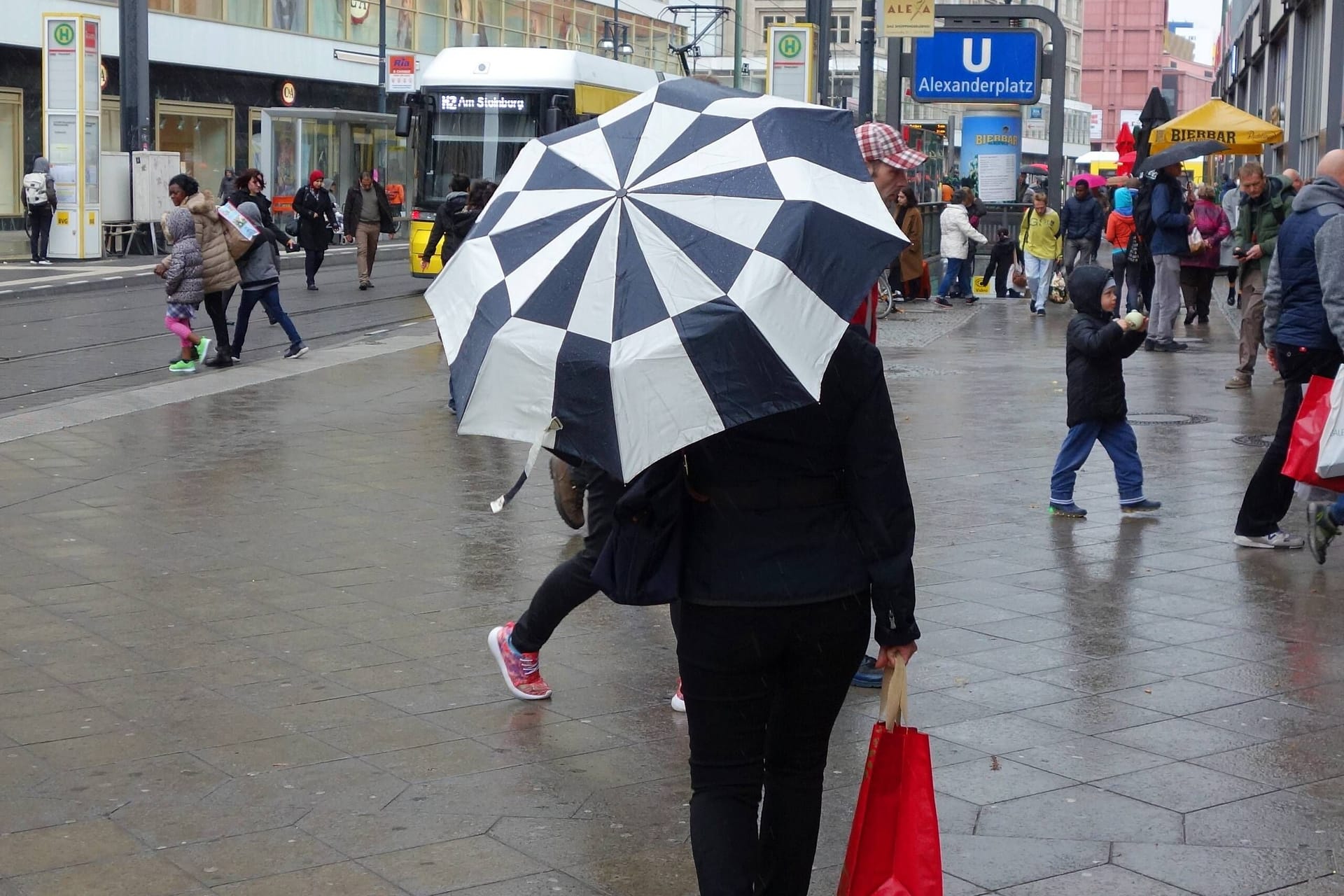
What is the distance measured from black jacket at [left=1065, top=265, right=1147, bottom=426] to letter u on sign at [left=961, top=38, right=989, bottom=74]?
18.0 meters

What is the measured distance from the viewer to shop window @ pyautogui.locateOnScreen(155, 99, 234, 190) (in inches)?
1756

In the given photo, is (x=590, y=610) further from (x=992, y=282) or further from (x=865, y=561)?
(x=992, y=282)

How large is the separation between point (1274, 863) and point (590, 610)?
3220 millimetres

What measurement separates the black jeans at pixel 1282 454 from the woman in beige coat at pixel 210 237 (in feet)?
30.8

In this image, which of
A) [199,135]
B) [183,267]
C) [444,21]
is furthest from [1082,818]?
[444,21]

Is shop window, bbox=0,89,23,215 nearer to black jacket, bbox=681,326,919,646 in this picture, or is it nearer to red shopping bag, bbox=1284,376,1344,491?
red shopping bag, bbox=1284,376,1344,491

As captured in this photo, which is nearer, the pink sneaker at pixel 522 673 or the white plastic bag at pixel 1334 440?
the pink sneaker at pixel 522 673

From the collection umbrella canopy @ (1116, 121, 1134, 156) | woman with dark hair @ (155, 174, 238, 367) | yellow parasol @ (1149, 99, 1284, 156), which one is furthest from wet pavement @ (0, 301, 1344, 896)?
umbrella canopy @ (1116, 121, 1134, 156)

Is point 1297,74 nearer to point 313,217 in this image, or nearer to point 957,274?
point 957,274

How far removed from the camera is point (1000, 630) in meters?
6.53

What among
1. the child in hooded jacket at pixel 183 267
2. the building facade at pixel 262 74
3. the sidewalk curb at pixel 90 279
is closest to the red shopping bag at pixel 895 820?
the child in hooded jacket at pixel 183 267

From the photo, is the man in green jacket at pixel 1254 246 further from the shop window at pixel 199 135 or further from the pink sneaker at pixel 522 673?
the shop window at pixel 199 135

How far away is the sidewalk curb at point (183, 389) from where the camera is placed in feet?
38.4

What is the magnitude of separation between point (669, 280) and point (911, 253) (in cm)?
1891
